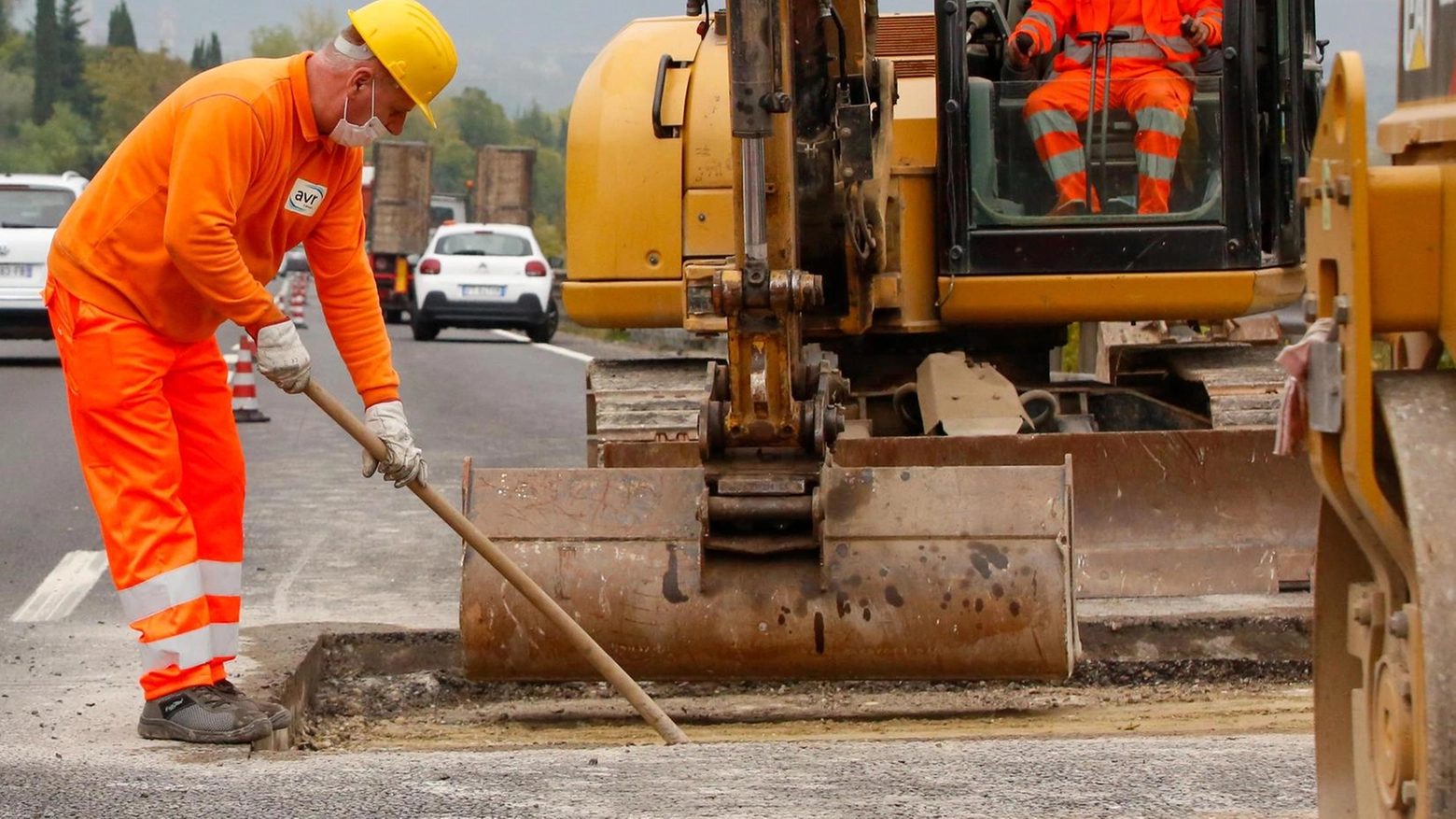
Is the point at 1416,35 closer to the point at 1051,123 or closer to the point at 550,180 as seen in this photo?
the point at 1051,123

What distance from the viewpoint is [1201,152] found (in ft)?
25.6

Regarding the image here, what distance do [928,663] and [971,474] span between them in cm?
60

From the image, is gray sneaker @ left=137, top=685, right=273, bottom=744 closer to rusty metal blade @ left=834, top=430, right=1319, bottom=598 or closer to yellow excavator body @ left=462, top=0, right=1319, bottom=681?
yellow excavator body @ left=462, top=0, right=1319, bottom=681

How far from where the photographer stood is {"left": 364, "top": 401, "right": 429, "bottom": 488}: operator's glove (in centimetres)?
590

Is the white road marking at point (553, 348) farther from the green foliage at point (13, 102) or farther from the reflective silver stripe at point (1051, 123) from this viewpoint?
the green foliage at point (13, 102)

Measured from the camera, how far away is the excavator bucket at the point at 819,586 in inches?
244

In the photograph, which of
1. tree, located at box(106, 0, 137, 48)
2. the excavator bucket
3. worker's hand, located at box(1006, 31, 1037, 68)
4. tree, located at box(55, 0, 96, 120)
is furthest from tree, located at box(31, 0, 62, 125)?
the excavator bucket

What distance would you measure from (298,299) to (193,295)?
3972cm

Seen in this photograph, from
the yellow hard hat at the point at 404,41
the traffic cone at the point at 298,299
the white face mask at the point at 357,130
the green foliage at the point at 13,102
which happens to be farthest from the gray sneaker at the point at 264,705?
the green foliage at the point at 13,102

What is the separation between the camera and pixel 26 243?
65.9 feet

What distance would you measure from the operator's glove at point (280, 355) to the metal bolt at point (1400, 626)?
3.22 metres

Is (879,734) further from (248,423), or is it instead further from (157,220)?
(248,423)

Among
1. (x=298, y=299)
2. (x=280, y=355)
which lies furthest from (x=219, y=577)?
(x=298, y=299)

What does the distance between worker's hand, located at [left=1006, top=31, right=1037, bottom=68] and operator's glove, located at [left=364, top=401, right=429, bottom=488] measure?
2872 mm
